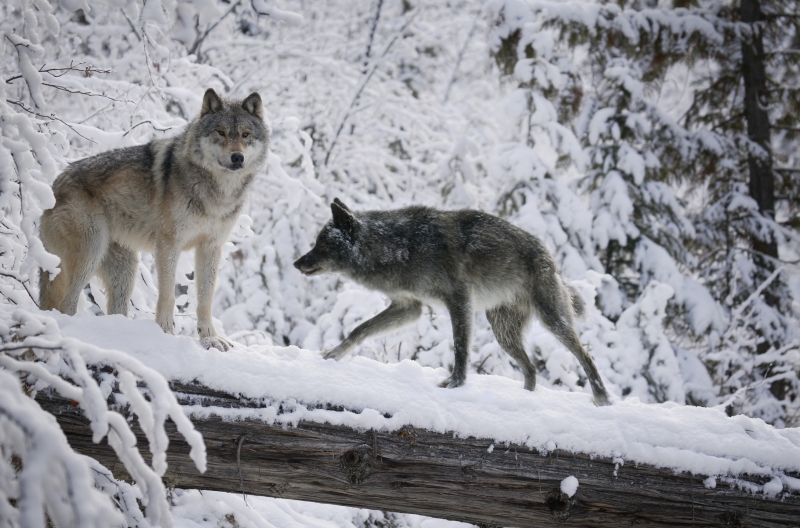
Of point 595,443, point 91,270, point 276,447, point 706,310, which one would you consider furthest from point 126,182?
point 706,310

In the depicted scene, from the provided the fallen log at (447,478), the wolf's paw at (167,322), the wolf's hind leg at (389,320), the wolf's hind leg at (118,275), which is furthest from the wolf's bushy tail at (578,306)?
the wolf's hind leg at (118,275)

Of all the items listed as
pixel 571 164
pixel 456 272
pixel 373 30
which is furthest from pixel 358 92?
pixel 456 272

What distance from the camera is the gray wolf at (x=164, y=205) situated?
4020 mm

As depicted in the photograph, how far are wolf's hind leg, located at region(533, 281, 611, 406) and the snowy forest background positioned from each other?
2.74 m

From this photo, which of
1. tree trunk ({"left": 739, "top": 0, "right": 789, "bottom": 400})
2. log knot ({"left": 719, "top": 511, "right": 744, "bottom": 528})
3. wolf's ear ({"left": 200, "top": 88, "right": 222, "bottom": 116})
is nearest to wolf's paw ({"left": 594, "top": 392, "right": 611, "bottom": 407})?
log knot ({"left": 719, "top": 511, "right": 744, "bottom": 528})

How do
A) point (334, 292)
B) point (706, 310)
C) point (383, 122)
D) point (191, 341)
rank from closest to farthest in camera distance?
point (191, 341)
point (706, 310)
point (334, 292)
point (383, 122)

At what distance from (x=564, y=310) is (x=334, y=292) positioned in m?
5.63

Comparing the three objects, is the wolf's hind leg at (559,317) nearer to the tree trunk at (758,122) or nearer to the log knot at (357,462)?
the log knot at (357,462)

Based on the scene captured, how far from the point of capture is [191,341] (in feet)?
11.2

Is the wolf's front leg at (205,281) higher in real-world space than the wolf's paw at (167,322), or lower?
higher

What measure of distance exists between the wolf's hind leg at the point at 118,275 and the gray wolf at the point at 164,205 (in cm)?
10

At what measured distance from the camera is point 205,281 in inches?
169

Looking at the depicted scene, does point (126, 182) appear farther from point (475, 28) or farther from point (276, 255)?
point (475, 28)

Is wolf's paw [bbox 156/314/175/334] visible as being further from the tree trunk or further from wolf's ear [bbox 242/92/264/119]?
the tree trunk
